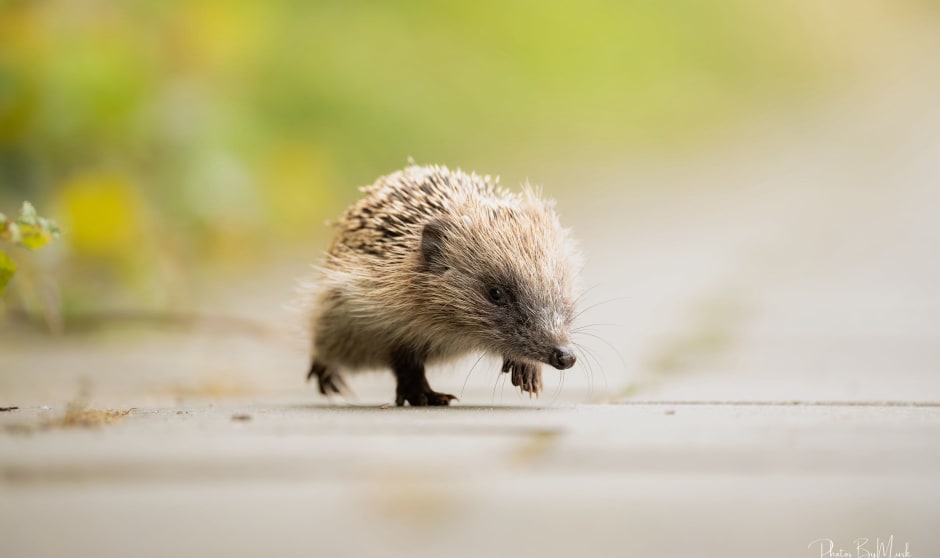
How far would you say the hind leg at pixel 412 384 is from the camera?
503 cm

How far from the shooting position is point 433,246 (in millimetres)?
5102

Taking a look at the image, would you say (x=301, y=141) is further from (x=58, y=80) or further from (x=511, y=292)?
(x=511, y=292)

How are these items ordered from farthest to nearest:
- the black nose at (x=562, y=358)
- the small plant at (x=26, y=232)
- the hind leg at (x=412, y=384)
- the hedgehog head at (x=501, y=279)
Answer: the hind leg at (x=412, y=384)
the hedgehog head at (x=501, y=279)
the black nose at (x=562, y=358)
the small plant at (x=26, y=232)

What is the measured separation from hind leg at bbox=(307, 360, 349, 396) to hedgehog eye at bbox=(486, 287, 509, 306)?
1303 mm

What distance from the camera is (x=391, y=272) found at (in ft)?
17.1

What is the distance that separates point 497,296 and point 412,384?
60 centimetres

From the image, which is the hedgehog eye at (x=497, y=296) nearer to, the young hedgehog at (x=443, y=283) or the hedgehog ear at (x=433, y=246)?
the young hedgehog at (x=443, y=283)

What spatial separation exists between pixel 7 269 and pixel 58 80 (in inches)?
231

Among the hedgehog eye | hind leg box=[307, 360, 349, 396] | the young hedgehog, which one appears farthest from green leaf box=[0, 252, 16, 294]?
hind leg box=[307, 360, 349, 396]

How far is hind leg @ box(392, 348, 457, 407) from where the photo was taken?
198 inches

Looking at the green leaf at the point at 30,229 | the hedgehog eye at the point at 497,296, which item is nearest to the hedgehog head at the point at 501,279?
the hedgehog eye at the point at 497,296

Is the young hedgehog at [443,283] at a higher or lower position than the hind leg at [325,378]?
higher

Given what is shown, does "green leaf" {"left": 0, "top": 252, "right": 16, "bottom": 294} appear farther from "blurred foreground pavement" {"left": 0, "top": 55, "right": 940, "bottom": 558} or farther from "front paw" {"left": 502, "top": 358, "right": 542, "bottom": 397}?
"front paw" {"left": 502, "top": 358, "right": 542, "bottom": 397}

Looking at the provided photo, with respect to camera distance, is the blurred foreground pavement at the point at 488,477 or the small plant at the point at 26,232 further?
the small plant at the point at 26,232
